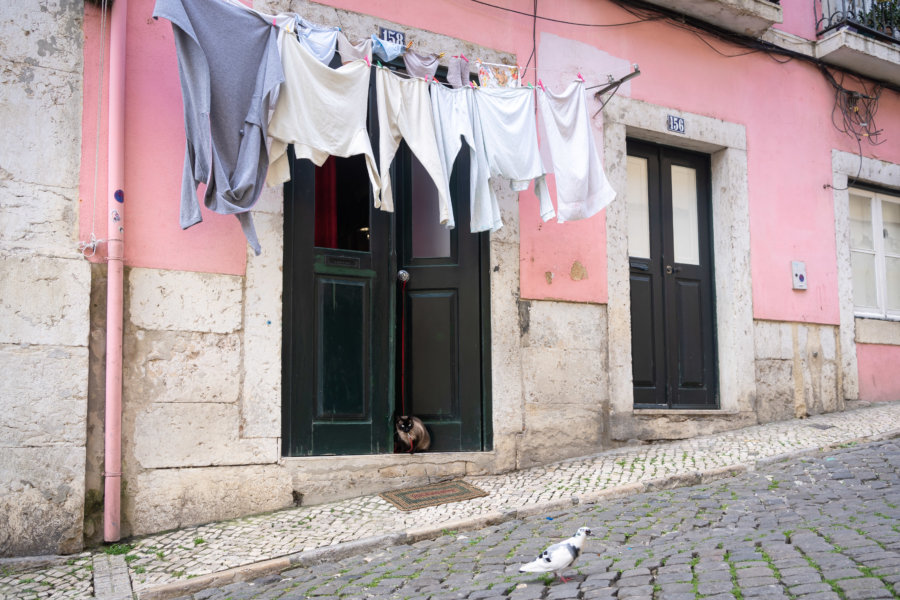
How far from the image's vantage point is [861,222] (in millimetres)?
8438

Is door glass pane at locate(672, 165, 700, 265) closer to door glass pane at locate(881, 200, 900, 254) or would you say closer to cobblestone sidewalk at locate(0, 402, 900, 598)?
cobblestone sidewalk at locate(0, 402, 900, 598)

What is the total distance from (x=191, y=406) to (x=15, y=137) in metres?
1.94

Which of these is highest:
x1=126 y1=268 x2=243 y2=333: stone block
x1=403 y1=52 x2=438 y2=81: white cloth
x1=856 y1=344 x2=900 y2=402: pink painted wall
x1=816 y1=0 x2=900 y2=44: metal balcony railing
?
x1=816 y1=0 x2=900 y2=44: metal balcony railing

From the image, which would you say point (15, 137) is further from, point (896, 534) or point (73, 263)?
point (896, 534)

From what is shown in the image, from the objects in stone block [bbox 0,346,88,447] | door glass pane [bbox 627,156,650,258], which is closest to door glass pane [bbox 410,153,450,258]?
door glass pane [bbox 627,156,650,258]

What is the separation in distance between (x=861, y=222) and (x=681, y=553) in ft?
21.3

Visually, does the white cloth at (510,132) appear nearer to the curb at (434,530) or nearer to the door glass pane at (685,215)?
the curb at (434,530)

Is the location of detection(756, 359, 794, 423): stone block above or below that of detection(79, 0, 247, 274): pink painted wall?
below

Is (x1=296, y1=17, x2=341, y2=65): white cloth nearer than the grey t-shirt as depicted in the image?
No

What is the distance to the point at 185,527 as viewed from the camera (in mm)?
4547

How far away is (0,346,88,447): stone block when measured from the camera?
4.12 metres

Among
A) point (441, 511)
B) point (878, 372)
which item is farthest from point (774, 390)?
point (441, 511)

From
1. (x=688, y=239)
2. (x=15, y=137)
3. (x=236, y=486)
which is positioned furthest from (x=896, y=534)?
(x=15, y=137)

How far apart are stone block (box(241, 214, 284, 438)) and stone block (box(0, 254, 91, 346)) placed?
1011 millimetres
